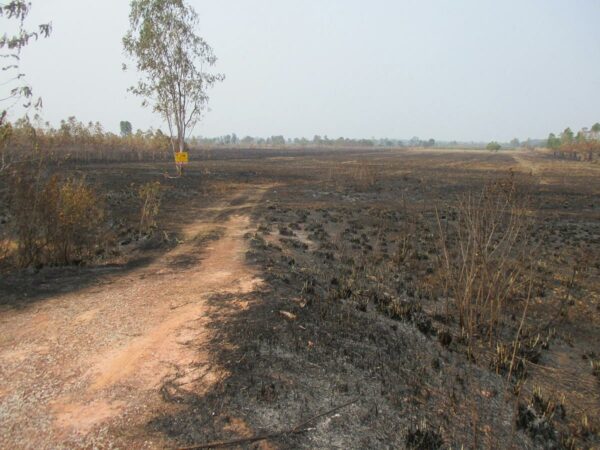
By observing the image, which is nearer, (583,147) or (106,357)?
(106,357)

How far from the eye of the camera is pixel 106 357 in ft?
17.3

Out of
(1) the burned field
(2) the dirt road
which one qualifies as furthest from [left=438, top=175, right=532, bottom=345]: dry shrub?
(2) the dirt road

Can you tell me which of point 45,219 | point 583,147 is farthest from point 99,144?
point 583,147

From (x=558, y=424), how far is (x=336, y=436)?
322 cm

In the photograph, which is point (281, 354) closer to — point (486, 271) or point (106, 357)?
point (106, 357)

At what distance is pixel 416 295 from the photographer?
955 cm

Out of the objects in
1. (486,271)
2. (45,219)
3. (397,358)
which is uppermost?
(45,219)

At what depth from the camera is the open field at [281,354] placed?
14.3ft

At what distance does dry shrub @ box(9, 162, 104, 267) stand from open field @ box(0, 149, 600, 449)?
2.26 feet

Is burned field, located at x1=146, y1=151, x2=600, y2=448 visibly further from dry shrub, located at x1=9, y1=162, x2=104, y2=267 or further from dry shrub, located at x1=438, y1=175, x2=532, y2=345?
dry shrub, located at x1=9, y1=162, x2=104, y2=267

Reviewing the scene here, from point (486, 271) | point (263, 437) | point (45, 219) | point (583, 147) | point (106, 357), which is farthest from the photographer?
point (583, 147)

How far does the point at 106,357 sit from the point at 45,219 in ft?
16.4

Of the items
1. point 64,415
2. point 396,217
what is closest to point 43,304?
point 64,415

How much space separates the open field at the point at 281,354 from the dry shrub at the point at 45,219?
0.69m
